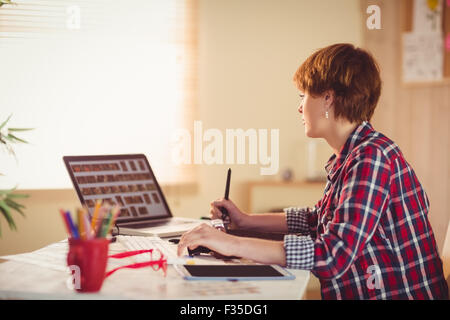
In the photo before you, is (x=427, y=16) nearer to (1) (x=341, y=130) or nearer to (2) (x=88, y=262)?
(1) (x=341, y=130)

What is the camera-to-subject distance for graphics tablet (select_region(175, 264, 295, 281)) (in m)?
0.99

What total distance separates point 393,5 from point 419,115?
75cm

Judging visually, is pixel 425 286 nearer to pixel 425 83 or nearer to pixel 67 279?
pixel 67 279

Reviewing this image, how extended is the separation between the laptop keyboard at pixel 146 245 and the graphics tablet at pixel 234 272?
0.07 m

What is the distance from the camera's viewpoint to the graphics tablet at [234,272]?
99 centimetres

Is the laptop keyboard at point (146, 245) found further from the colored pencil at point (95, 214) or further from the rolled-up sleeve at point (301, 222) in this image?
the rolled-up sleeve at point (301, 222)

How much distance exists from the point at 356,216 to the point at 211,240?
0.30m

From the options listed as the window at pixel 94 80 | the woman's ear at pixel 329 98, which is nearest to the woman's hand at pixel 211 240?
the woman's ear at pixel 329 98

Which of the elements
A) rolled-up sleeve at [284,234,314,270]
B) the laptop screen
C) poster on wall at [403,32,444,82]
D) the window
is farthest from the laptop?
poster on wall at [403,32,444,82]

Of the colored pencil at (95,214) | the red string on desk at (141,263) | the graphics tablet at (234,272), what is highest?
the colored pencil at (95,214)

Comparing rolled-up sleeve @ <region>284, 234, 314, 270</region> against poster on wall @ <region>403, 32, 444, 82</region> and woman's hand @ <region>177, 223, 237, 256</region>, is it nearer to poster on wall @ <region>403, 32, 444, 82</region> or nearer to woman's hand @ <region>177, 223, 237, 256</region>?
woman's hand @ <region>177, 223, 237, 256</region>

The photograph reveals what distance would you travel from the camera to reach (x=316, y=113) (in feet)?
4.33

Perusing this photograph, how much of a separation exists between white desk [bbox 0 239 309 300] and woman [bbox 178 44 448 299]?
0.08 metres
